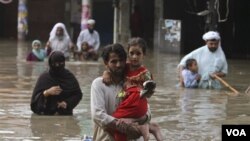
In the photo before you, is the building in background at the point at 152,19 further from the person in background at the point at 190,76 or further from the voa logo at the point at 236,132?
the voa logo at the point at 236,132

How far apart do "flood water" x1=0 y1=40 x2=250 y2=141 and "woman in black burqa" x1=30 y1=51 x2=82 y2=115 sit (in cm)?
14

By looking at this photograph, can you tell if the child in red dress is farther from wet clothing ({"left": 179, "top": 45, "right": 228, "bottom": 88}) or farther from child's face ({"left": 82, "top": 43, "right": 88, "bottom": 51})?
child's face ({"left": 82, "top": 43, "right": 88, "bottom": 51})

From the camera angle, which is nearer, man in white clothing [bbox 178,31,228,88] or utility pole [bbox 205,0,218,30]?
man in white clothing [bbox 178,31,228,88]

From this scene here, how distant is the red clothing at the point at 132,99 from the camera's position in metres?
5.57

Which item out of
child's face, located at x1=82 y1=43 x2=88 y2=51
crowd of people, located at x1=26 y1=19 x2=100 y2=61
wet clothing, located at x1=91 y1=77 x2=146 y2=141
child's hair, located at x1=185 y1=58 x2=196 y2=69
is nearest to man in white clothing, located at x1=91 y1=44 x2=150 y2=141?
wet clothing, located at x1=91 y1=77 x2=146 y2=141

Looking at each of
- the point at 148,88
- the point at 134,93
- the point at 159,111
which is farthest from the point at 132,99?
the point at 159,111

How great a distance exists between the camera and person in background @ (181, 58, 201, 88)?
47.7 ft

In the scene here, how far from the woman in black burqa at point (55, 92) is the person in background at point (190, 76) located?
440 centimetres

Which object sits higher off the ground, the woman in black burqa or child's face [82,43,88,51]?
the woman in black burqa

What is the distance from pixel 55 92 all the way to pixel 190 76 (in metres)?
4.99

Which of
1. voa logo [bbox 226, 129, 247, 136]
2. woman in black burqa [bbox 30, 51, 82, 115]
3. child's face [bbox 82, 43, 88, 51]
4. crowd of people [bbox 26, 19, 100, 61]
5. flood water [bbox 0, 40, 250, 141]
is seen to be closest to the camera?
voa logo [bbox 226, 129, 247, 136]

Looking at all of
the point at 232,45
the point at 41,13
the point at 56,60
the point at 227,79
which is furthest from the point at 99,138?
the point at 41,13

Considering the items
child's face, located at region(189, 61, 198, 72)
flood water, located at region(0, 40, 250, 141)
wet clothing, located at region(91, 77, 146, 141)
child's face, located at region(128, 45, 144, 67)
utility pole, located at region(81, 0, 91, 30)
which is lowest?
flood water, located at region(0, 40, 250, 141)

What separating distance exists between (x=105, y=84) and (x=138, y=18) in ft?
80.6
